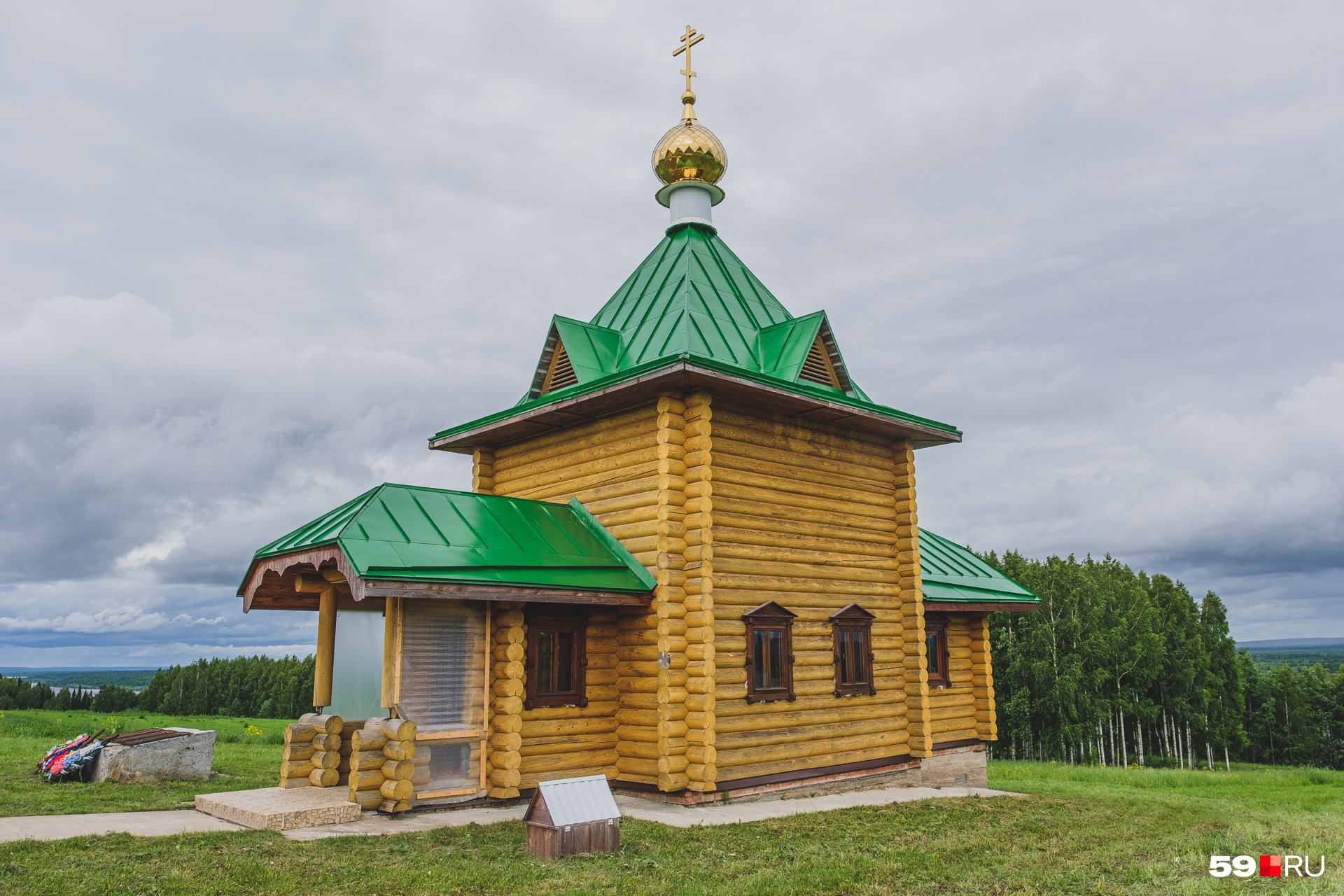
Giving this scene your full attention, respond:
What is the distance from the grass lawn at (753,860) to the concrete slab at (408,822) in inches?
10.7

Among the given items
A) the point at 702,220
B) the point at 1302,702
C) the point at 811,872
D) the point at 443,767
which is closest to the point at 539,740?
the point at 443,767

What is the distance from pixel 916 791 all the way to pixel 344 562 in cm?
919

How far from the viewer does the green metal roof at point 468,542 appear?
34.9 ft

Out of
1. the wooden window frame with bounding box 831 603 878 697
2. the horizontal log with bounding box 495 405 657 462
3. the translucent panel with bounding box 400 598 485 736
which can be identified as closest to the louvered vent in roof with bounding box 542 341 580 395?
the horizontal log with bounding box 495 405 657 462

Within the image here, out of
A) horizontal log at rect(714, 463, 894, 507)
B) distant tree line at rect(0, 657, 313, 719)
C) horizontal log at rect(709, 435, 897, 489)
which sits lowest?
distant tree line at rect(0, 657, 313, 719)

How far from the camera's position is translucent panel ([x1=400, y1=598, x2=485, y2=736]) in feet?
35.8

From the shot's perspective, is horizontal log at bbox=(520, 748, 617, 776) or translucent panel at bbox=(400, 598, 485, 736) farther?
horizontal log at bbox=(520, 748, 617, 776)

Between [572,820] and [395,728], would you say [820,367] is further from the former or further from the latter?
[572,820]

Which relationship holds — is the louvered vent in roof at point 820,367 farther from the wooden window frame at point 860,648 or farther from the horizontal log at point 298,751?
the horizontal log at point 298,751

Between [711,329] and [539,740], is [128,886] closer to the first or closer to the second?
[539,740]

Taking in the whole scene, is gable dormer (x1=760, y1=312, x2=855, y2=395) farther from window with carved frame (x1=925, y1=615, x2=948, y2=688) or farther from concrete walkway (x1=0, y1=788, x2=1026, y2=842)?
concrete walkway (x1=0, y1=788, x2=1026, y2=842)

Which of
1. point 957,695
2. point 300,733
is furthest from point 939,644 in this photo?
point 300,733

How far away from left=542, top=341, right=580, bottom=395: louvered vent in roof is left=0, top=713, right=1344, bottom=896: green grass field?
23.7ft

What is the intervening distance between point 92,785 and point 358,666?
430cm
